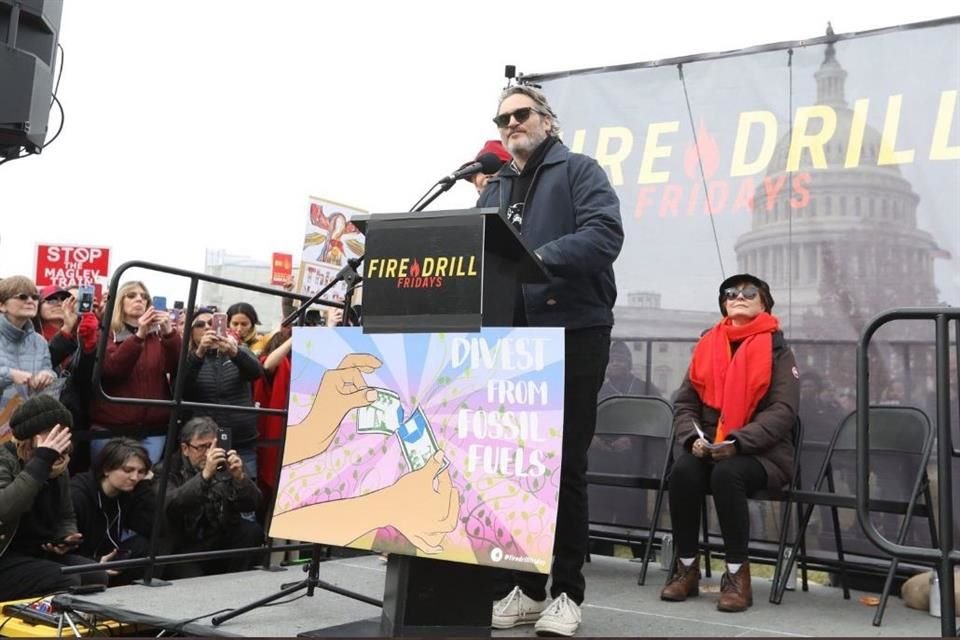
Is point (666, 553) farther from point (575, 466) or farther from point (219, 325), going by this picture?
point (219, 325)

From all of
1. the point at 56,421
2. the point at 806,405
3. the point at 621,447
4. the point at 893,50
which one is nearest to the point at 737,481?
the point at 806,405

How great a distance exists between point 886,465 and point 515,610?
2.45 metres

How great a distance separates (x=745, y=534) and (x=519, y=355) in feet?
6.74

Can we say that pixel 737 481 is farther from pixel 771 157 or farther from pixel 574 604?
pixel 771 157

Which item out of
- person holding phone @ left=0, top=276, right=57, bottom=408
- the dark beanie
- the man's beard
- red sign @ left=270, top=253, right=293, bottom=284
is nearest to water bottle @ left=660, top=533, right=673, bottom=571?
the man's beard

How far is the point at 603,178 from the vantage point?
3316 millimetres

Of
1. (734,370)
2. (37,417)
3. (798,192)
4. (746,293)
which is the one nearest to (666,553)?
(734,370)

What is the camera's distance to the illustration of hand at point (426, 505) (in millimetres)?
2529

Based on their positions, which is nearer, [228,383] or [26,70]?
[228,383]

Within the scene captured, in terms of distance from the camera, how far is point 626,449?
5.50 metres

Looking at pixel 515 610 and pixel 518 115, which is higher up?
pixel 518 115

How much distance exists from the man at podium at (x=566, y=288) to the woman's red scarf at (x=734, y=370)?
129 centimetres

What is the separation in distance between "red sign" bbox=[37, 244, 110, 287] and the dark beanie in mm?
5318

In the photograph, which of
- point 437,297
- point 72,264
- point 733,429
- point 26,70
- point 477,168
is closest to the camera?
point 437,297
